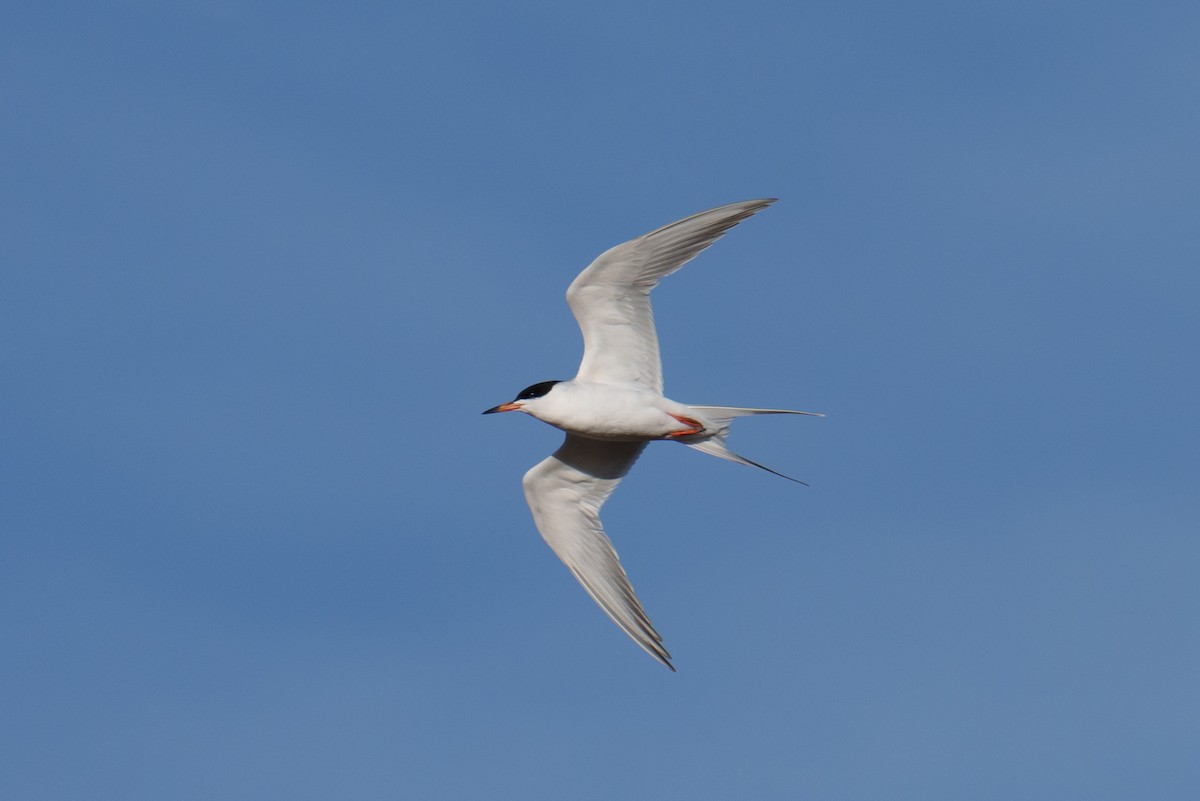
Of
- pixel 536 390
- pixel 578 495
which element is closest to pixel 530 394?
pixel 536 390

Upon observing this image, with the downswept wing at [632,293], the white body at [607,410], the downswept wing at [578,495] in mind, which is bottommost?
the downswept wing at [578,495]

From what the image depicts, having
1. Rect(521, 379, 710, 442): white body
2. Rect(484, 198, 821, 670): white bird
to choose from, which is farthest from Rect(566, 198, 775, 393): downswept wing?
Rect(521, 379, 710, 442): white body

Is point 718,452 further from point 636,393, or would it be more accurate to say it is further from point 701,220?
point 701,220

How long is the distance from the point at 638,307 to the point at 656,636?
9.58 feet

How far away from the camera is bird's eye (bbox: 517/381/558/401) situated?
13.6 metres

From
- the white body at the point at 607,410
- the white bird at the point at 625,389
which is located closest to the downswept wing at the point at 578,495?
the white bird at the point at 625,389

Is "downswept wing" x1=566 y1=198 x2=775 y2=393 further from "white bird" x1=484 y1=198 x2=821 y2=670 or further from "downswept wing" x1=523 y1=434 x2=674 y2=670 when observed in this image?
"downswept wing" x1=523 y1=434 x2=674 y2=670

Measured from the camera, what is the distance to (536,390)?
13.7m

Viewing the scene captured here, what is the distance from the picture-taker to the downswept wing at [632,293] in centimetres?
1334

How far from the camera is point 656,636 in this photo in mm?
13492

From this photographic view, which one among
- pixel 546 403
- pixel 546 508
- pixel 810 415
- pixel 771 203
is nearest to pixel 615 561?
pixel 546 508

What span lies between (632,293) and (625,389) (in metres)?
0.86

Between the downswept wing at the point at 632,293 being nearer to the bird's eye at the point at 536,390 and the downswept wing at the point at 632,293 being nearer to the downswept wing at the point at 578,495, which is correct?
the bird's eye at the point at 536,390

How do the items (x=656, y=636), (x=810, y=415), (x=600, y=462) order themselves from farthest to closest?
(x=600, y=462), (x=656, y=636), (x=810, y=415)
